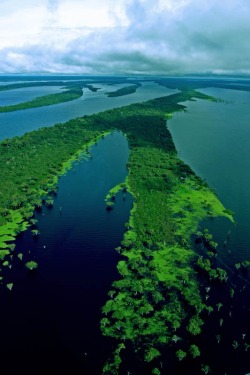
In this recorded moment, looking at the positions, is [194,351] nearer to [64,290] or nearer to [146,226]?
[64,290]

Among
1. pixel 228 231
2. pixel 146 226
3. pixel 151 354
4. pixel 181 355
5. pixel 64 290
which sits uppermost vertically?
pixel 146 226

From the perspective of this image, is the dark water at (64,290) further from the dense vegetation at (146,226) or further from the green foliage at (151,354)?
the green foliage at (151,354)

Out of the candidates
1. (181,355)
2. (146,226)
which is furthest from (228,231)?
(181,355)

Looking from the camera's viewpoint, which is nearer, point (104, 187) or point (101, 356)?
point (101, 356)

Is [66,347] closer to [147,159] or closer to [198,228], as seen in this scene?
[198,228]

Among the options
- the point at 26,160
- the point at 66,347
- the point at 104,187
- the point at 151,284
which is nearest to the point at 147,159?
the point at 104,187

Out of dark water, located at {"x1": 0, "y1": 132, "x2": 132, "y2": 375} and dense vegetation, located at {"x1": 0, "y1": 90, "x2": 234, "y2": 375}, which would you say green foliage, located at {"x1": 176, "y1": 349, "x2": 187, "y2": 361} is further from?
dark water, located at {"x1": 0, "y1": 132, "x2": 132, "y2": 375}
